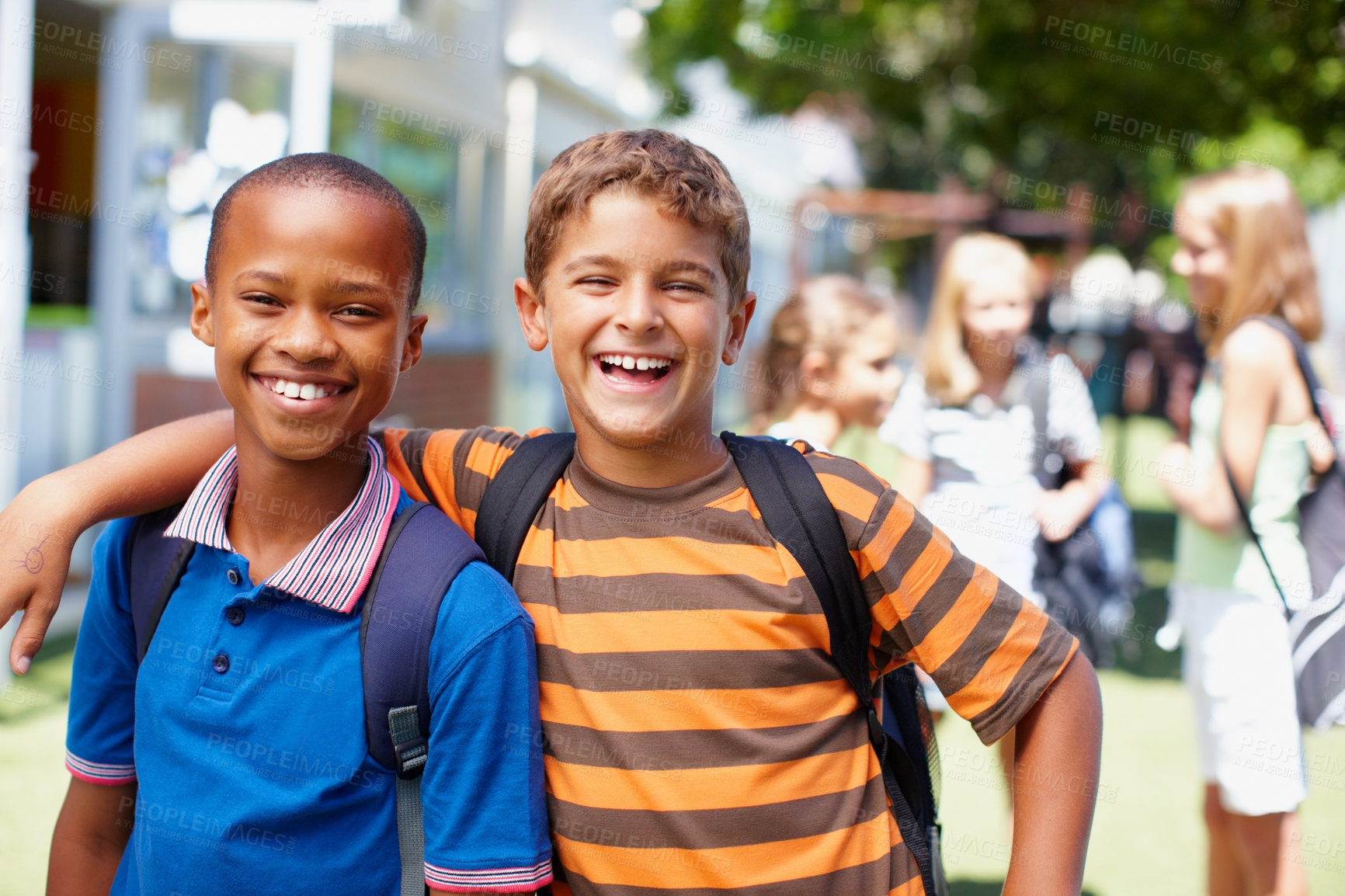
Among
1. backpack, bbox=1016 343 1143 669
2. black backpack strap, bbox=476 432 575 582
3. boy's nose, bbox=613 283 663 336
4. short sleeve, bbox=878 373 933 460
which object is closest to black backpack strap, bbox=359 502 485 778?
black backpack strap, bbox=476 432 575 582

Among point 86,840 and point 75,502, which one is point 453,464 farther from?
point 86,840

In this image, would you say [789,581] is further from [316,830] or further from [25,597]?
[25,597]

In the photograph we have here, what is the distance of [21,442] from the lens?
5.80 metres

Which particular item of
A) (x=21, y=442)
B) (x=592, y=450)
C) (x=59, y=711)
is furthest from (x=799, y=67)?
(x=592, y=450)

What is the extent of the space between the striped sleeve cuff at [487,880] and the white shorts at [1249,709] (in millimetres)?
2271

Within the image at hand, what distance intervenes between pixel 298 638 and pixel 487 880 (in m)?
0.41

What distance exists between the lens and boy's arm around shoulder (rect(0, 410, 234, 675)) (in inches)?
59.4

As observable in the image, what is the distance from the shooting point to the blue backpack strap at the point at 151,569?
5.19 feet

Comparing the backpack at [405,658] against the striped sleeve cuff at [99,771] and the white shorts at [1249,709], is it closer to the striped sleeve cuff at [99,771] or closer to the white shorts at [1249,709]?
the striped sleeve cuff at [99,771]

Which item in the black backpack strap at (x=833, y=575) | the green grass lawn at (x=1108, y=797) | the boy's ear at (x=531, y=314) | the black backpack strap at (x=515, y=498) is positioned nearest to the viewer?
the black backpack strap at (x=833, y=575)

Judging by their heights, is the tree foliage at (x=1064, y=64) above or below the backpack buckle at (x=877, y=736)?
above

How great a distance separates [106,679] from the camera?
1.68m

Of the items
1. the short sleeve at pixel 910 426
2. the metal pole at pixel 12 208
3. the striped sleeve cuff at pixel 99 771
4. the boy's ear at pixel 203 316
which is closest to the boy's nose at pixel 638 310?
the boy's ear at pixel 203 316

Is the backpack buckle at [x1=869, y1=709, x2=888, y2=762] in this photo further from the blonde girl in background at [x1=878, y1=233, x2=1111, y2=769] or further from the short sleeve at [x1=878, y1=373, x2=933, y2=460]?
the short sleeve at [x1=878, y1=373, x2=933, y2=460]
